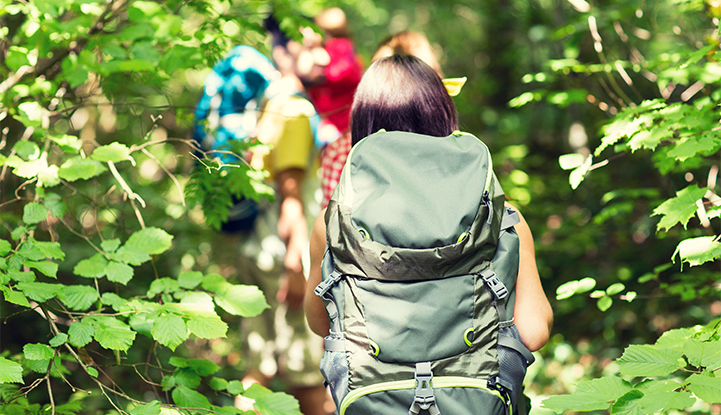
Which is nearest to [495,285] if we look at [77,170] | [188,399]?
[188,399]

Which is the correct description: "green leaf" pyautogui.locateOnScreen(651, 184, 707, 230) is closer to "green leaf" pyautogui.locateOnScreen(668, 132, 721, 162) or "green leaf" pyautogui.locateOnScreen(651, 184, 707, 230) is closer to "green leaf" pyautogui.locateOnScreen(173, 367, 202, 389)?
"green leaf" pyautogui.locateOnScreen(668, 132, 721, 162)

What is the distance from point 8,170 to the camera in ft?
8.40

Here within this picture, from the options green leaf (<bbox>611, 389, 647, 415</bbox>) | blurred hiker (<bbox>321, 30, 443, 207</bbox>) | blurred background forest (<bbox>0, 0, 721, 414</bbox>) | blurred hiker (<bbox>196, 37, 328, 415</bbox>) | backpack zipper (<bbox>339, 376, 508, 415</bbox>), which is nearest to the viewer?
green leaf (<bbox>611, 389, 647, 415</bbox>)

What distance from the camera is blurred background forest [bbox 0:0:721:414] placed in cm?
218

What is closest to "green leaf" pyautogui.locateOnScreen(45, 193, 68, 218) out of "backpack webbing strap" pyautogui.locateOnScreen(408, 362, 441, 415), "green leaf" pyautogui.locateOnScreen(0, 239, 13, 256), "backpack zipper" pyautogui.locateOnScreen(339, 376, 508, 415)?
"green leaf" pyautogui.locateOnScreen(0, 239, 13, 256)

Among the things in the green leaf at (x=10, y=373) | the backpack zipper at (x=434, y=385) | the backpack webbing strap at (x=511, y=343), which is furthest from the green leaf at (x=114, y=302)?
the backpack webbing strap at (x=511, y=343)

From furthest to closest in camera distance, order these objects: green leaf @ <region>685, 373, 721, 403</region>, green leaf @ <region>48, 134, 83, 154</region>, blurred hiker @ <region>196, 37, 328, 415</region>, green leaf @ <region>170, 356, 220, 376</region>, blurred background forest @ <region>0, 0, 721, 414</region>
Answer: blurred hiker @ <region>196, 37, 328, 415</region>
blurred background forest @ <region>0, 0, 721, 414</region>
green leaf @ <region>48, 134, 83, 154</region>
green leaf @ <region>170, 356, 220, 376</region>
green leaf @ <region>685, 373, 721, 403</region>

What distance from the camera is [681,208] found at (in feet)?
5.91

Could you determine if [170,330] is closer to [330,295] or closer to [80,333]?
[80,333]

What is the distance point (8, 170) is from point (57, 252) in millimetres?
1010

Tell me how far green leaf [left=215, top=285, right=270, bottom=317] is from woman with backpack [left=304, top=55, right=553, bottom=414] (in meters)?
0.23

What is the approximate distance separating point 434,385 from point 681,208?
1050 mm

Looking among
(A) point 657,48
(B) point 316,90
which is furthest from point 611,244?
(A) point 657,48

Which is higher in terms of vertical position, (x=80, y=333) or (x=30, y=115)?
(x=30, y=115)
